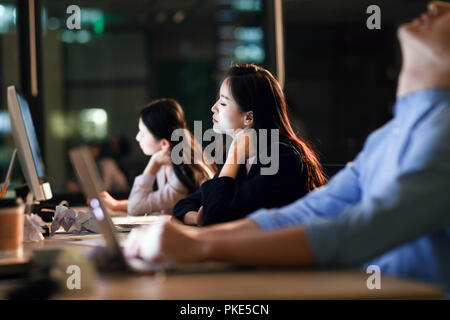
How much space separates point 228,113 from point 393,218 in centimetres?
144

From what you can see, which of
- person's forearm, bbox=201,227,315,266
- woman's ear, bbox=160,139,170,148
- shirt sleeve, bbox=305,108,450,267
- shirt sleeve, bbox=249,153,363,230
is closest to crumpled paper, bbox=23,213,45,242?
shirt sleeve, bbox=249,153,363,230

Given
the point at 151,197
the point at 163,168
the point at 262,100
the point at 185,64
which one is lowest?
the point at 151,197

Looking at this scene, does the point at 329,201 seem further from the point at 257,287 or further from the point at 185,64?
the point at 185,64

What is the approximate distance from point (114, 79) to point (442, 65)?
9.18m

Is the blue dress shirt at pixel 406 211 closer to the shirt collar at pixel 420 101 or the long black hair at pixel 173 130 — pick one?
the shirt collar at pixel 420 101

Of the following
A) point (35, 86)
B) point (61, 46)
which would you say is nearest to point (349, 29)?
point (61, 46)

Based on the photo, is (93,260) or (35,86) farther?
(35,86)

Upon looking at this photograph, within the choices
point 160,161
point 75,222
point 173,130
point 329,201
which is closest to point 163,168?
point 160,161

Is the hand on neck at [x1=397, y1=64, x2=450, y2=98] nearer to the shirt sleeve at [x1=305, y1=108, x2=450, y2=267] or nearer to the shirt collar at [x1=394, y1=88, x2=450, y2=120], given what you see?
the shirt collar at [x1=394, y1=88, x2=450, y2=120]

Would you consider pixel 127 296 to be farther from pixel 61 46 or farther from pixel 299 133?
pixel 61 46

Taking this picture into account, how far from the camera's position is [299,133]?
2.57m

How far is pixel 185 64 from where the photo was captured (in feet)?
33.6

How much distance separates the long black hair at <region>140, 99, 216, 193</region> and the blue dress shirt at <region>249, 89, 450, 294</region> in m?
1.71

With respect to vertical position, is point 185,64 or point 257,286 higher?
point 185,64
